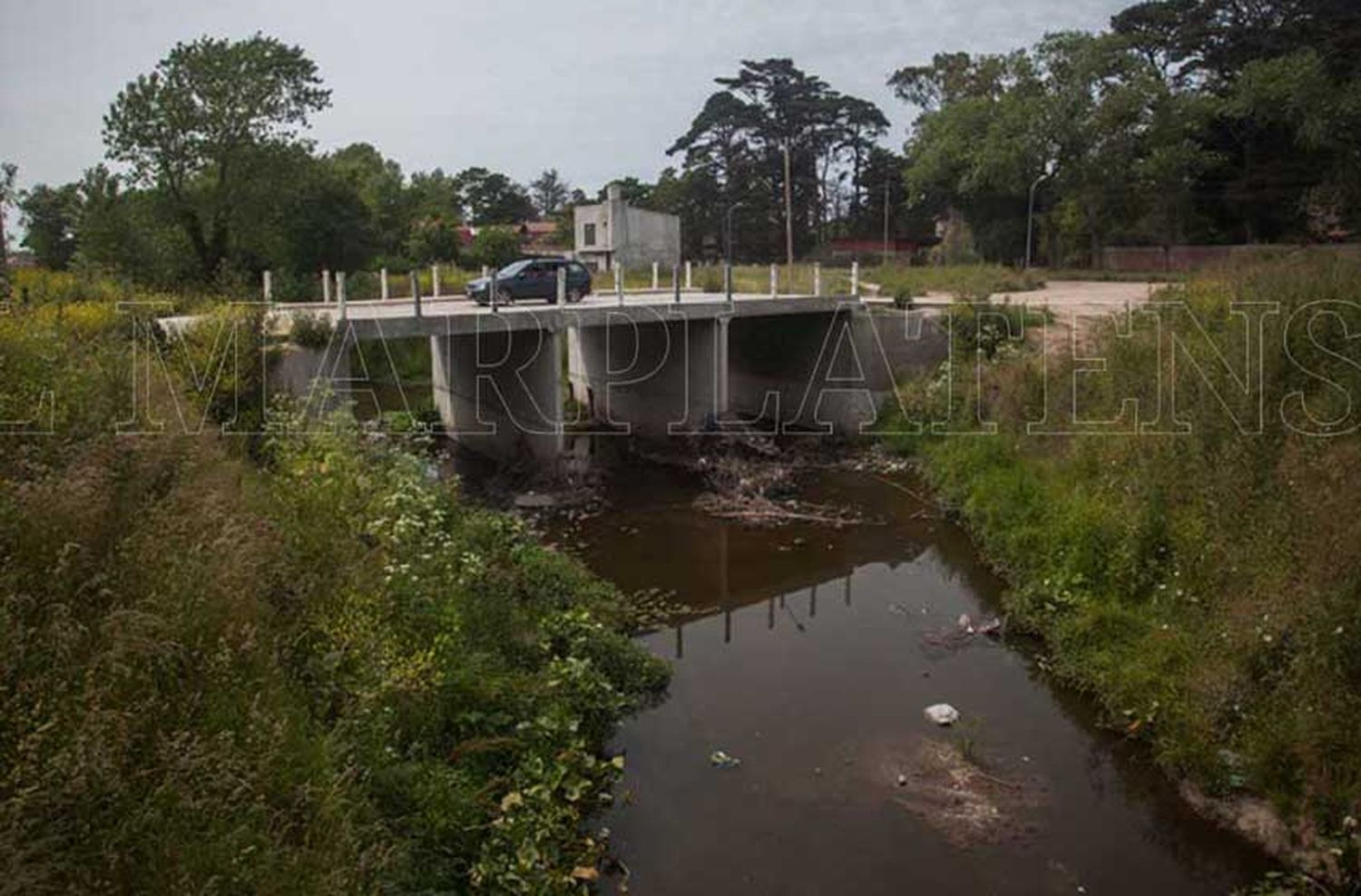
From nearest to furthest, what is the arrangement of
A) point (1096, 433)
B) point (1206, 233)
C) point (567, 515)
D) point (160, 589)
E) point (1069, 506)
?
point (160, 589), point (1069, 506), point (1096, 433), point (567, 515), point (1206, 233)

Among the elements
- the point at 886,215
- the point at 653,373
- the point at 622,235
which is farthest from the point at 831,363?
the point at 886,215

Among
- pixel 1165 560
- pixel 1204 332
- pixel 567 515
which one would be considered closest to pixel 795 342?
pixel 567 515

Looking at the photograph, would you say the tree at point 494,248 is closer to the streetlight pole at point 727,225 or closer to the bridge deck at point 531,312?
the streetlight pole at point 727,225

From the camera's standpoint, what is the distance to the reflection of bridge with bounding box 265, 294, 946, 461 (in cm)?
2116

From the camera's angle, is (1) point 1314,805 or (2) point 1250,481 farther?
(2) point 1250,481

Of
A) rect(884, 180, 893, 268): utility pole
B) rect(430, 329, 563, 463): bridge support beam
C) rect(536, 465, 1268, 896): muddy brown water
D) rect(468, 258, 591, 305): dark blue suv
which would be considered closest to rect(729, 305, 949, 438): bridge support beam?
rect(468, 258, 591, 305): dark blue suv

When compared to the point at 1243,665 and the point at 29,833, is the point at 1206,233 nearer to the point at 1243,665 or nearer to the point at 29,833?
the point at 1243,665

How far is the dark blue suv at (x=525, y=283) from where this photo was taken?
2198cm

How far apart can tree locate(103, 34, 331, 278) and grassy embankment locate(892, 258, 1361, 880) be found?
26.6 metres

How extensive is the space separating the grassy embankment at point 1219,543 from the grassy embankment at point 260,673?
5.28 meters

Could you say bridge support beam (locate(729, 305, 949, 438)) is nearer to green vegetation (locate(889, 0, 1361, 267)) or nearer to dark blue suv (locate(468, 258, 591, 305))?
dark blue suv (locate(468, 258, 591, 305))

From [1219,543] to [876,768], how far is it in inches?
186

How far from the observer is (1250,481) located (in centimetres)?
1091

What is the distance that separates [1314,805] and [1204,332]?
8.05 metres
